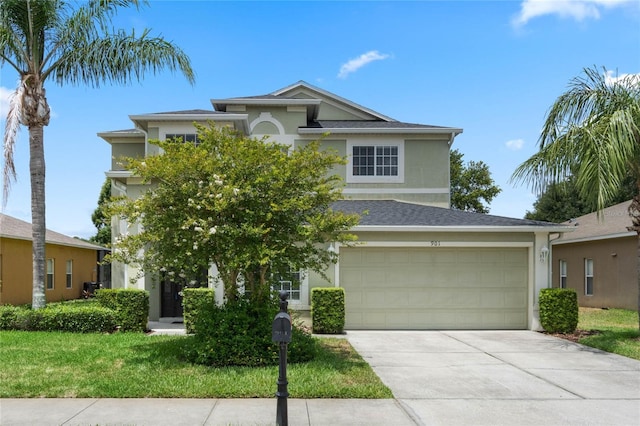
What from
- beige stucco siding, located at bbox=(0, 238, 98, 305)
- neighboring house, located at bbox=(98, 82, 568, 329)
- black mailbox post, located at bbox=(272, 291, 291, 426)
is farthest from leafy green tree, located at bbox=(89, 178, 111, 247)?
black mailbox post, located at bbox=(272, 291, 291, 426)

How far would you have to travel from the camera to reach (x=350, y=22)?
13500 mm

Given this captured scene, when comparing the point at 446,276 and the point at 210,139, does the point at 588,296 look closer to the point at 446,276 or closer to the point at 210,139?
the point at 446,276

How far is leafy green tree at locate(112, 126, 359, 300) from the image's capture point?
9016 mm

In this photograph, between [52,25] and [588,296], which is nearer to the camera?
[52,25]

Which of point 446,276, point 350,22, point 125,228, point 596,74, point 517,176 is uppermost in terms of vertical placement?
point 350,22

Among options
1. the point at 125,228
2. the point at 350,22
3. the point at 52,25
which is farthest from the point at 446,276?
the point at 52,25

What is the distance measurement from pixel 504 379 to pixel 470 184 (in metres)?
32.3

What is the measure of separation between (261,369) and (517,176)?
798cm

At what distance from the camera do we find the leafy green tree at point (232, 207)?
9016 millimetres

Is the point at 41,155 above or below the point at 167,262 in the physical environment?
above

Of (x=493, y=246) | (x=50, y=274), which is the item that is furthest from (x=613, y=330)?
(x=50, y=274)

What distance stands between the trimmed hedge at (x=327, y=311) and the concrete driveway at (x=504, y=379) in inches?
20.7

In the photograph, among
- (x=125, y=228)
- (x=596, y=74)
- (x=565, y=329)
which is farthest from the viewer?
(x=125, y=228)

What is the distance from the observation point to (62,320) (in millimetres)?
13422
